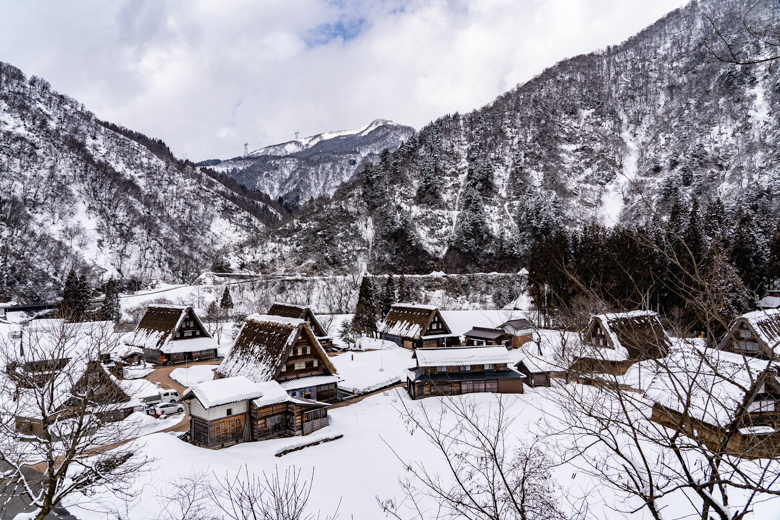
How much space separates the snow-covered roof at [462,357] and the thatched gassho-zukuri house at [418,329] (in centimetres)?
1086

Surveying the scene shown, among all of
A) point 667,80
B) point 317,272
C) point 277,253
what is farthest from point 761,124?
point 277,253

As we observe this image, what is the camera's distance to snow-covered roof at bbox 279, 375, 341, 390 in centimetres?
2359

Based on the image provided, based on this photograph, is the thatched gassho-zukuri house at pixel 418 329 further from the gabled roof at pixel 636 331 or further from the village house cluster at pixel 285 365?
the gabled roof at pixel 636 331

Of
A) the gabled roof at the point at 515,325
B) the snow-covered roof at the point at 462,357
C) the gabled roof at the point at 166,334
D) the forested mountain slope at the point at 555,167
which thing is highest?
the forested mountain slope at the point at 555,167

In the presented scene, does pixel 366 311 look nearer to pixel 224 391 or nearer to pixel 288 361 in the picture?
pixel 288 361

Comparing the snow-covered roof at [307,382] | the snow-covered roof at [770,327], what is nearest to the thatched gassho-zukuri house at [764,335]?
the snow-covered roof at [770,327]

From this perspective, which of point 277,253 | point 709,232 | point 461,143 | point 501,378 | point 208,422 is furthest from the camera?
point 461,143

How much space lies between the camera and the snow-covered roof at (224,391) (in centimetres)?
1872

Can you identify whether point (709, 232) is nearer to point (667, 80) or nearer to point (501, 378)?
point (501, 378)

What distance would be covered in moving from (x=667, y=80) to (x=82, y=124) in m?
172

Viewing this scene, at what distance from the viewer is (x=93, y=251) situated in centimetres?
8912

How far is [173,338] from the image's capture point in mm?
36656

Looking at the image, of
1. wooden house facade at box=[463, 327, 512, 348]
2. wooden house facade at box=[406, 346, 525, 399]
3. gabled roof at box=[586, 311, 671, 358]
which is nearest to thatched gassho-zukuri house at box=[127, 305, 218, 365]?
wooden house facade at box=[406, 346, 525, 399]

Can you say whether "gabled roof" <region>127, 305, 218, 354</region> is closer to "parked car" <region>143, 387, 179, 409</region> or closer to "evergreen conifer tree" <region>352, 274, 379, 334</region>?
"parked car" <region>143, 387, 179, 409</region>
